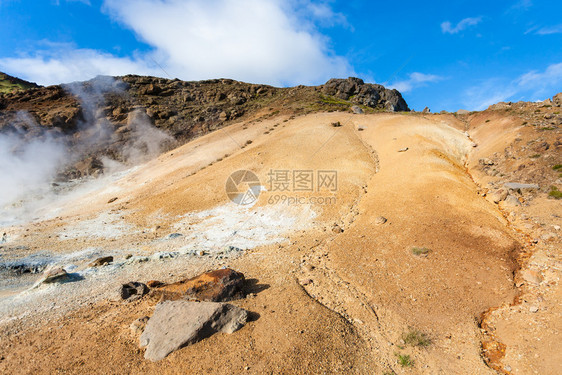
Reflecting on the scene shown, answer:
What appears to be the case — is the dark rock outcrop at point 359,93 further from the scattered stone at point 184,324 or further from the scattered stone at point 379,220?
the scattered stone at point 184,324

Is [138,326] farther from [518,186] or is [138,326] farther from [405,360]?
[518,186]

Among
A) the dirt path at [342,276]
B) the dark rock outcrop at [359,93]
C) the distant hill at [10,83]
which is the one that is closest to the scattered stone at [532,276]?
the dirt path at [342,276]

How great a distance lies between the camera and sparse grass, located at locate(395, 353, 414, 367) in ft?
27.2

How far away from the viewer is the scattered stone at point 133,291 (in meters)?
10.8

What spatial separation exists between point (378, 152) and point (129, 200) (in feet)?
91.7

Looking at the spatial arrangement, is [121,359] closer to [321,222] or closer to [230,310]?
[230,310]

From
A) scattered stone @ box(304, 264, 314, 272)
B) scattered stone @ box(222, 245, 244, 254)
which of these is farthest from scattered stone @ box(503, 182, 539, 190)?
scattered stone @ box(222, 245, 244, 254)

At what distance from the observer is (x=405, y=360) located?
841cm

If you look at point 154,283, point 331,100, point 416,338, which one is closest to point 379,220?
point 416,338

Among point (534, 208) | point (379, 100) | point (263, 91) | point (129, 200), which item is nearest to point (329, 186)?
point (534, 208)

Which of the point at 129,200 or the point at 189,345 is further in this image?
the point at 129,200

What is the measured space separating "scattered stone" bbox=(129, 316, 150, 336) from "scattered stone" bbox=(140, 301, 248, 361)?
1.52 feet

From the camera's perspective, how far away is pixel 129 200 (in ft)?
92.1

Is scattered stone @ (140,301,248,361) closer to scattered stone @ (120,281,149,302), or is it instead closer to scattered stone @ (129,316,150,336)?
scattered stone @ (129,316,150,336)
